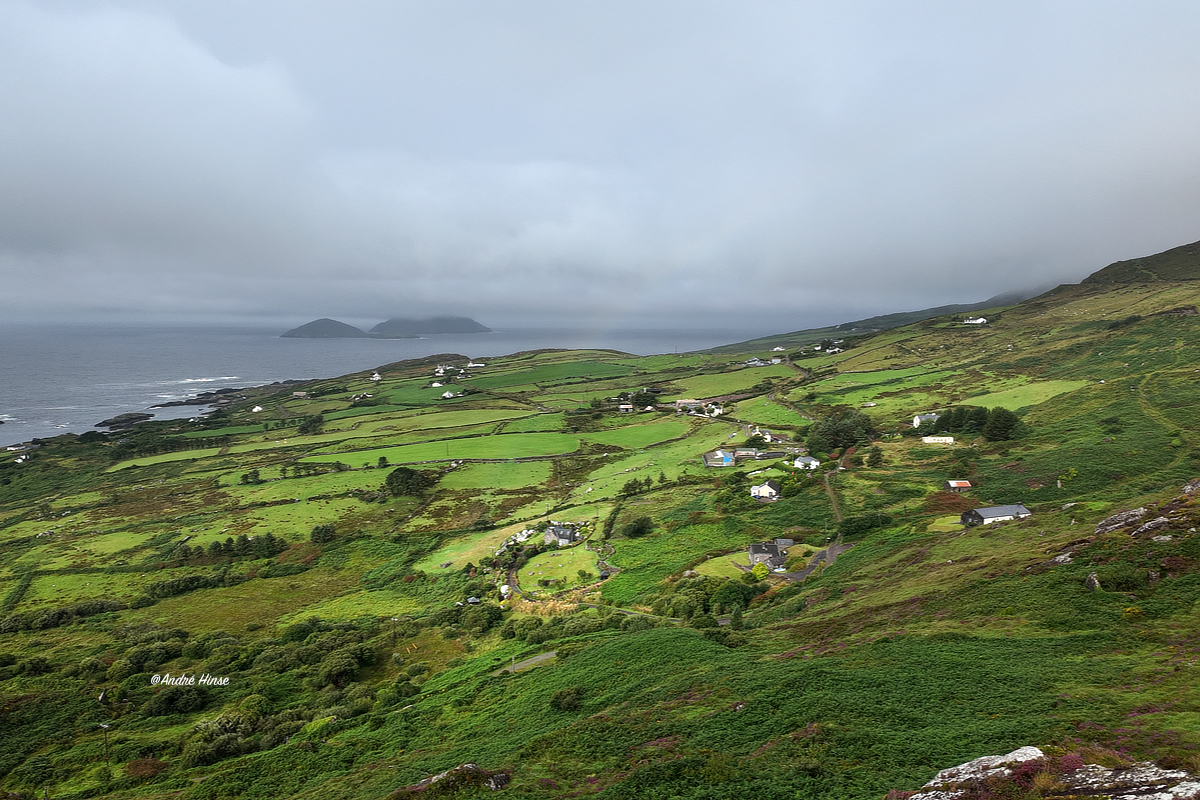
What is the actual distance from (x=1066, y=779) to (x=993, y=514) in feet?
128

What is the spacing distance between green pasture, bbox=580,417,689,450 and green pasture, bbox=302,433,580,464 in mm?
5720

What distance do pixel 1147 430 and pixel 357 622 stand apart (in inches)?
3473

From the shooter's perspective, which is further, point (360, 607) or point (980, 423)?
point (980, 423)

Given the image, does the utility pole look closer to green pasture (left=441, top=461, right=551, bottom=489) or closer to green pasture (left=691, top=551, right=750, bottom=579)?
green pasture (left=691, top=551, right=750, bottom=579)

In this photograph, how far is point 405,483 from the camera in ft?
252

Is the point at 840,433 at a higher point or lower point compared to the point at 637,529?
higher

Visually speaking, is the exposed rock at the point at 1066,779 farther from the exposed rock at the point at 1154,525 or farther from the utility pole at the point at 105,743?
the utility pole at the point at 105,743

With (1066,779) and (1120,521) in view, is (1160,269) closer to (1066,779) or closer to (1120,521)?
(1120,521)

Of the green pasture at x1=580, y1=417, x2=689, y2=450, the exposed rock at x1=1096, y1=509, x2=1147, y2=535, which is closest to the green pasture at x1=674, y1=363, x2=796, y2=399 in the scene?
the green pasture at x1=580, y1=417, x2=689, y2=450

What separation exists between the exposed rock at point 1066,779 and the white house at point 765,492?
154ft

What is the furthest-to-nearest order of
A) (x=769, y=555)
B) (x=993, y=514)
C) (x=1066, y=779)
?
(x=769, y=555), (x=993, y=514), (x=1066, y=779)

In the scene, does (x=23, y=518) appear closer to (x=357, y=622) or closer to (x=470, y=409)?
(x=357, y=622)

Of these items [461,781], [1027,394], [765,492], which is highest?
[1027,394]

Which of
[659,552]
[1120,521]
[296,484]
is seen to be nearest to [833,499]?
[659,552]
